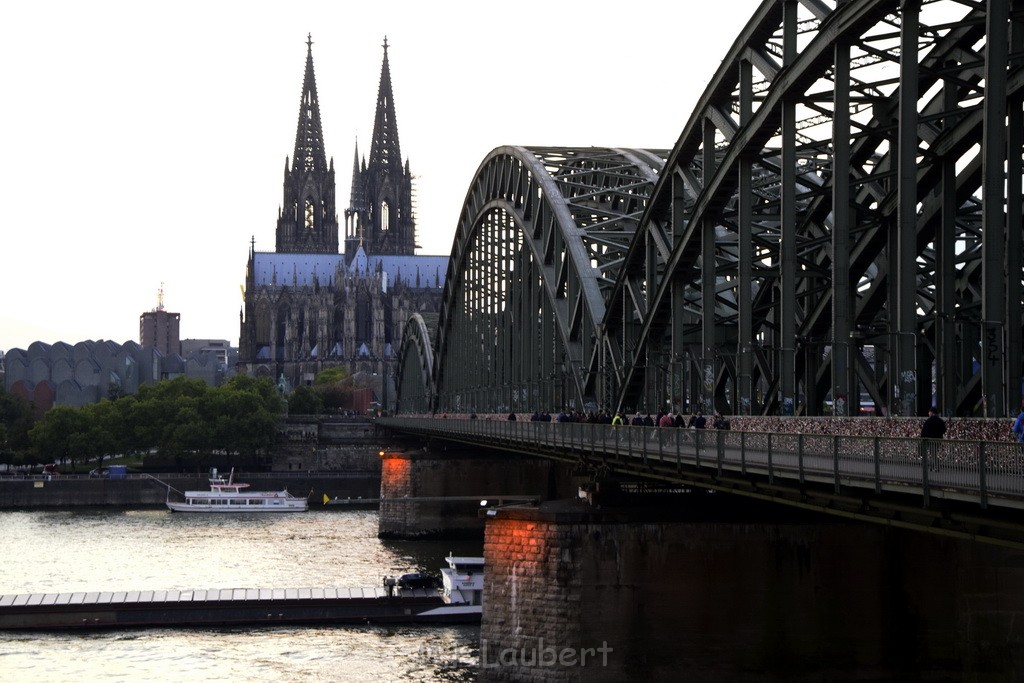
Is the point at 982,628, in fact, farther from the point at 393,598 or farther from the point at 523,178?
the point at 523,178

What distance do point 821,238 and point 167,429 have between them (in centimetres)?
11756

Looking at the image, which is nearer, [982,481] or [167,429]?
[982,481]

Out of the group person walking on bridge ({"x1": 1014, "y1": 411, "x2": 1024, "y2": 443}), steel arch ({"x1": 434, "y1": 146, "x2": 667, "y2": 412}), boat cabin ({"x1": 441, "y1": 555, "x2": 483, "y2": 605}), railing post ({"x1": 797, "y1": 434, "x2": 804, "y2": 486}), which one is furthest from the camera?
steel arch ({"x1": 434, "y1": 146, "x2": 667, "y2": 412})

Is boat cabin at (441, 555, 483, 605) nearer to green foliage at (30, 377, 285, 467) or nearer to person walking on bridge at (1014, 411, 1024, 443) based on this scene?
person walking on bridge at (1014, 411, 1024, 443)

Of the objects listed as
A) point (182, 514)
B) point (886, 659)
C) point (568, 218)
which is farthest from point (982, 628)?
point (182, 514)

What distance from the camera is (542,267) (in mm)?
69125

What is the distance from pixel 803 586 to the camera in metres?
36.0

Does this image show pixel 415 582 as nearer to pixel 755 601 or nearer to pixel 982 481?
pixel 755 601

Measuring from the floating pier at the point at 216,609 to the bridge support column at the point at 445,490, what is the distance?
30195 mm

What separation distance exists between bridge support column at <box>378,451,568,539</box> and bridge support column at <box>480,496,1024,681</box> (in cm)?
4957

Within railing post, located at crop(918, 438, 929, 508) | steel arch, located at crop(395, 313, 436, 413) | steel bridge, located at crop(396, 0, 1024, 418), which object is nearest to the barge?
steel bridge, located at crop(396, 0, 1024, 418)

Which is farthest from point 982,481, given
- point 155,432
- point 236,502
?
point 155,432

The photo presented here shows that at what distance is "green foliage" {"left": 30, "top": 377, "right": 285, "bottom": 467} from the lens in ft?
475

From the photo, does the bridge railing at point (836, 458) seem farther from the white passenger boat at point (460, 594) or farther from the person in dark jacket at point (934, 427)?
the white passenger boat at point (460, 594)
